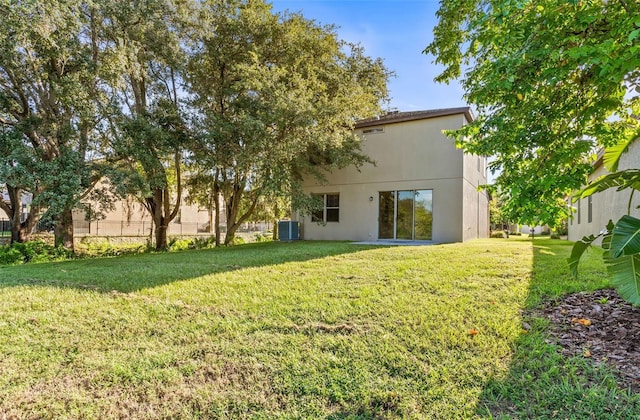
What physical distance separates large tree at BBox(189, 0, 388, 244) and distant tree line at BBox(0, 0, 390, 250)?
0.05m

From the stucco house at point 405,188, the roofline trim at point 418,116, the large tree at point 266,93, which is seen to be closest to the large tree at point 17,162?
the large tree at point 266,93

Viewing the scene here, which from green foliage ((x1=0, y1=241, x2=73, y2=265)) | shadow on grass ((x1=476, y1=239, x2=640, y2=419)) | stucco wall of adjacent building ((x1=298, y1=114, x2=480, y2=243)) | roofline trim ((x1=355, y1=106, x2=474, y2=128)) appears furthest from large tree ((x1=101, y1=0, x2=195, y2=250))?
shadow on grass ((x1=476, y1=239, x2=640, y2=419))

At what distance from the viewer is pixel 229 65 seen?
40.6 ft

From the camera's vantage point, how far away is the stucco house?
13.9 metres

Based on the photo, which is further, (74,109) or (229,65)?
(229,65)

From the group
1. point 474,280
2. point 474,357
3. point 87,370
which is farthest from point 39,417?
point 474,280

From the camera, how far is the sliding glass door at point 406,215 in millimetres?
14297

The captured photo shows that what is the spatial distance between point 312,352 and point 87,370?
6.36 ft

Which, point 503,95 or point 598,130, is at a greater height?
point 503,95

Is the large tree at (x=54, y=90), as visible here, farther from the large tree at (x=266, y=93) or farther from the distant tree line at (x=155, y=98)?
the large tree at (x=266, y=93)

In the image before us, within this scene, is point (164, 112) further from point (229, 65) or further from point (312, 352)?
point (312, 352)

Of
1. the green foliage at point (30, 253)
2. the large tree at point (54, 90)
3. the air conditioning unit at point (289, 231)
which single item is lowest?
the green foliage at point (30, 253)

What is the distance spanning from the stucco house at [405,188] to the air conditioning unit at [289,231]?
0.95 m

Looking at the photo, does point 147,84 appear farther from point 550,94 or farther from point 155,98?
point 550,94
